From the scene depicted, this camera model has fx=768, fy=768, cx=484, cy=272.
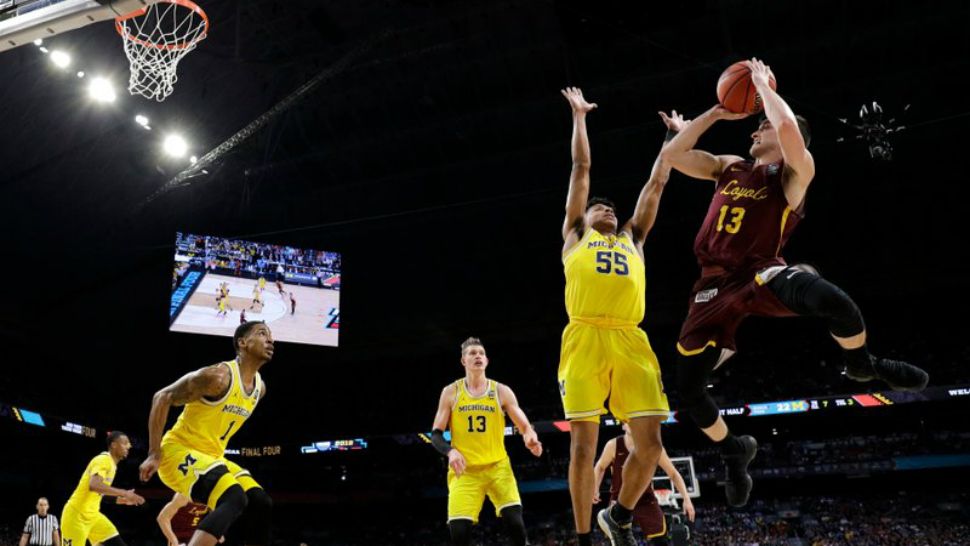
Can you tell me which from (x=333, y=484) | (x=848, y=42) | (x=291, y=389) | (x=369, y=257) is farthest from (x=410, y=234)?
(x=848, y=42)

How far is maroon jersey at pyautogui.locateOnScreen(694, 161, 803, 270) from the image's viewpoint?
15.7 feet

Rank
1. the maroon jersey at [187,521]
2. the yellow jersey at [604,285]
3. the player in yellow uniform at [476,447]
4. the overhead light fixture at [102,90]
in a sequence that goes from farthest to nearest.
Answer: the overhead light fixture at [102,90]
the maroon jersey at [187,521]
the player in yellow uniform at [476,447]
the yellow jersey at [604,285]

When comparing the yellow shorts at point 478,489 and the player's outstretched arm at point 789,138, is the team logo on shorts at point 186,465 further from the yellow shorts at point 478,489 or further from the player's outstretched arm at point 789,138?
the player's outstretched arm at point 789,138

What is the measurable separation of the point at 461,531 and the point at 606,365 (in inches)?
87.2

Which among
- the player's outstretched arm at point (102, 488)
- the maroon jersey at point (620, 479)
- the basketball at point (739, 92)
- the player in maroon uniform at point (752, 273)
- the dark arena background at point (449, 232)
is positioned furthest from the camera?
the dark arena background at point (449, 232)

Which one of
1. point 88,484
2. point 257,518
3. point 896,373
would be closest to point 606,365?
point 896,373

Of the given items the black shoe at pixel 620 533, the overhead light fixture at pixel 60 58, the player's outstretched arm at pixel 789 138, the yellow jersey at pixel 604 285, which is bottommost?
the black shoe at pixel 620 533

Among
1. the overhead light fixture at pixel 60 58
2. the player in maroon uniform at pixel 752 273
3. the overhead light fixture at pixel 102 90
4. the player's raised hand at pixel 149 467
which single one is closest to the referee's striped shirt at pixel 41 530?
the player's raised hand at pixel 149 467

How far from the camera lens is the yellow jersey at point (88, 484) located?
920 centimetres

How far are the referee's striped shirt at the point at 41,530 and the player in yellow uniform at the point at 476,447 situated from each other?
24.6 ft

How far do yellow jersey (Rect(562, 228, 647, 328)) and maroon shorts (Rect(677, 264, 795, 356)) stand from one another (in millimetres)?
580

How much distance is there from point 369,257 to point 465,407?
1900cm

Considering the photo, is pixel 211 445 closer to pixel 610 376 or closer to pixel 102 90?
pixel 610 376

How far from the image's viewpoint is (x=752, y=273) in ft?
15.4
